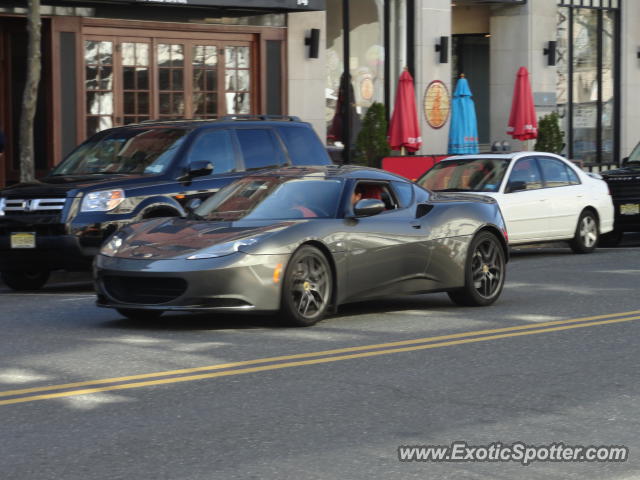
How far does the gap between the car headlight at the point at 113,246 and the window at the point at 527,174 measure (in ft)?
27.0

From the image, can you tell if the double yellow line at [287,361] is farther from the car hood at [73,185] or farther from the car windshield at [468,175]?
the car windshield at [468,175]

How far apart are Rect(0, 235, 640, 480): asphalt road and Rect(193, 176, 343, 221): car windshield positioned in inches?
35.3

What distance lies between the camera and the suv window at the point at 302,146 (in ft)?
50.5

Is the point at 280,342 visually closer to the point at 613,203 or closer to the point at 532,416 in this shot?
the point at 532,416

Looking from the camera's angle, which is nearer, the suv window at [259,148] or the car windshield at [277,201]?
the car windshield at [277,201]

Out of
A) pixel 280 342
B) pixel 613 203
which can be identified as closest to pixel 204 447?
pixel 280 342

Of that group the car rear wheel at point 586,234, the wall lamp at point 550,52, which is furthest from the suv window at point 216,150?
the wall lamp at point 550,52

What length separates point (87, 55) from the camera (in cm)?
2214

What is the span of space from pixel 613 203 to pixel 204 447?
1539cm

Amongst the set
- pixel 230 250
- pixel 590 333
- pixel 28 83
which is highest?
pixel 28 83

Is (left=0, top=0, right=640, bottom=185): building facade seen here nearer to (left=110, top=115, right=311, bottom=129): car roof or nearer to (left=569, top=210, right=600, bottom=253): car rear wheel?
(left=110, top=115, right=311, bottom=129): car roof

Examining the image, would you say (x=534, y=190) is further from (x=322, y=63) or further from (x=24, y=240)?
(x=322, y=63)

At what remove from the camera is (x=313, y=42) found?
24969 mm

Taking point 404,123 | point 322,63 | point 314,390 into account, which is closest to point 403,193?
point 314,390
